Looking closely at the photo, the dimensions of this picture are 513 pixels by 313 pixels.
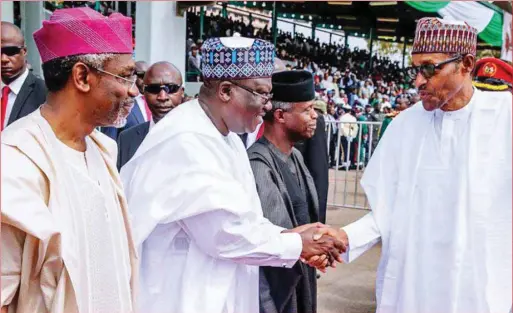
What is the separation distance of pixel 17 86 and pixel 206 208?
2712 millimetres

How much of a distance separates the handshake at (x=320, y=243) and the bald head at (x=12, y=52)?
2609 mm

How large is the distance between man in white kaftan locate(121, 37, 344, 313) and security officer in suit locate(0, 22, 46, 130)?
6.91 feet

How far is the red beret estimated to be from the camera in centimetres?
510

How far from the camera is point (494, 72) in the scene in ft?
16.8

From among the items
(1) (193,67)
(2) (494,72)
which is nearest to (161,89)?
(2) (494,72)

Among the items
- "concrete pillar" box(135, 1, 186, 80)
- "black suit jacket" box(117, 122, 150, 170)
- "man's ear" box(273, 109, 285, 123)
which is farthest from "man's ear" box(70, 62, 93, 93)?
"concrete pillar" box(135, 1, 186, 80)

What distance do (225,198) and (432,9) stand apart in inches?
463

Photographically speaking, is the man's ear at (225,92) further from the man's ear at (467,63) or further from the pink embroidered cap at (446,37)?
the man's ear at (467,63)

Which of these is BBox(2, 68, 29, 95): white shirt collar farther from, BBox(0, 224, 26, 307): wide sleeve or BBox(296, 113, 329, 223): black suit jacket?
BBox(0, 224, 26, 307): wide sleeve

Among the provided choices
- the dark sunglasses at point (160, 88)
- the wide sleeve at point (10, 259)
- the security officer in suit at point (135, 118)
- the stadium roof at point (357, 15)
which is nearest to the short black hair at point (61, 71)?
the wide sleeve at point (10, 259)

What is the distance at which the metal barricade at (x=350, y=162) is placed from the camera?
31.7ft

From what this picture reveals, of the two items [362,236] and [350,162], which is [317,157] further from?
[350,162]

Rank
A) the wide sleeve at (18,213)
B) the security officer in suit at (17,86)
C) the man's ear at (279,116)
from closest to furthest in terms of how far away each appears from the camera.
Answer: the wide sleeve at (18,213) < the man's ear at (279,116) < the security officer in suit at (17,86)

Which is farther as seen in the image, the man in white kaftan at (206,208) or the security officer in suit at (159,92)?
the security officer in suit at (159,92)
